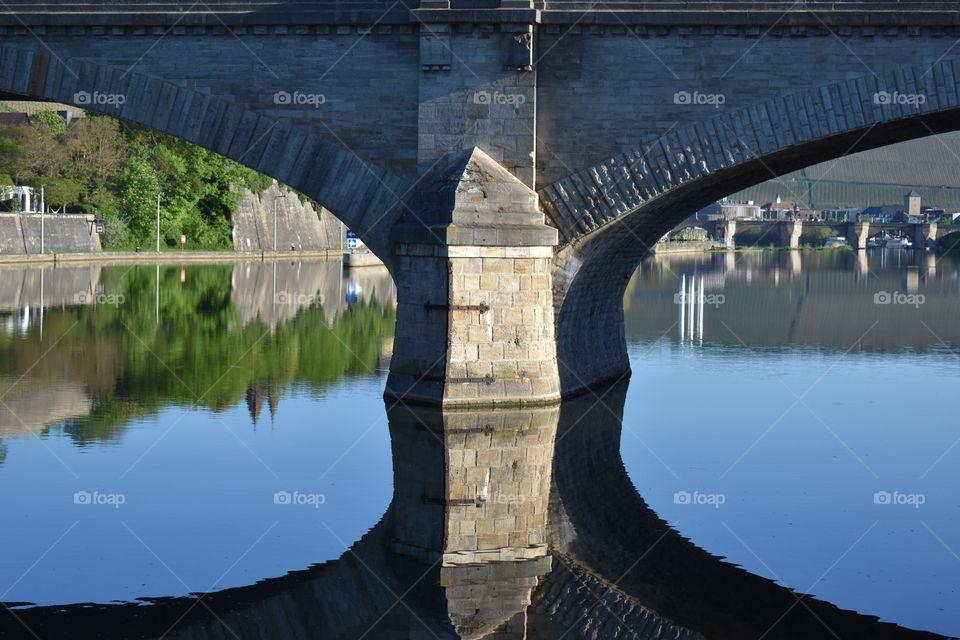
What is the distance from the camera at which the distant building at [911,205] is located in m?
163

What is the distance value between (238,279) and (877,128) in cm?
3525

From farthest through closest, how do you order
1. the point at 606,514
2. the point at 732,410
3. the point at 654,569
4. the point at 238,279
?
the point at 238,279 < the point at 732,410 < the point at 606,514 < the point at 654,569

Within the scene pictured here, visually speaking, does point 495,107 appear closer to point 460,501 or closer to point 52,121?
point 460,501

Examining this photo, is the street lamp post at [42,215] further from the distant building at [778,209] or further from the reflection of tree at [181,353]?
the distant building at [778,209]

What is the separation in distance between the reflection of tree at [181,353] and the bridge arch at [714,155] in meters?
4.75

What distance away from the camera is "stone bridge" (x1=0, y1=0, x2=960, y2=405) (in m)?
19.6

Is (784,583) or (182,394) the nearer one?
(784,583)

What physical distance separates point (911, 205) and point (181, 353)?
148 m

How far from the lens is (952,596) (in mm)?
11336

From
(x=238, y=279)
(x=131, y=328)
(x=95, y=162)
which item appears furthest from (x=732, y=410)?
(x=95, y=162)

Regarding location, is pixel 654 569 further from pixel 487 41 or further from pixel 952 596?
pixel 487 41

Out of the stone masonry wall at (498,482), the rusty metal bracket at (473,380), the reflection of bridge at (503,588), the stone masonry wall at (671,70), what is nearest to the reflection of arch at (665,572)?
the reflection of bridge at (503,588)

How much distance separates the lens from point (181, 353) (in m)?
27.2

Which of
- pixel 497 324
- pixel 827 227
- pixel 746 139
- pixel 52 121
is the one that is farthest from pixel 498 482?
pixel 827 227
